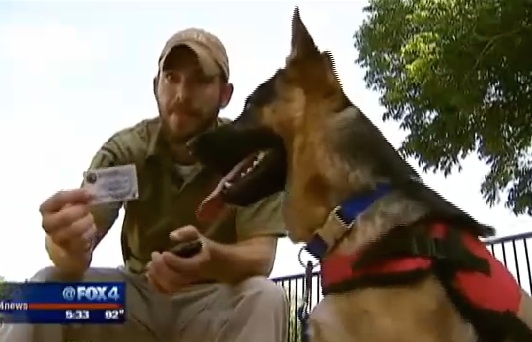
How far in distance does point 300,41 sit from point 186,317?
830 millimetres

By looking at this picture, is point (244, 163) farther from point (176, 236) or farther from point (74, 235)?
point (74, 235)

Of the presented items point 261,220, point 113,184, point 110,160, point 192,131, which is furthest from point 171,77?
point 261,220

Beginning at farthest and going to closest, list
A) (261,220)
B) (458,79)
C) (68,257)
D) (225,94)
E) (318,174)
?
(458,79) < (225,94) < (261,220) < (68,257) < (318,174)

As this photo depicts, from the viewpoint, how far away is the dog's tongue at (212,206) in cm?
176

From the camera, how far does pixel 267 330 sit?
1.79m

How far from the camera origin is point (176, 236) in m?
1.84

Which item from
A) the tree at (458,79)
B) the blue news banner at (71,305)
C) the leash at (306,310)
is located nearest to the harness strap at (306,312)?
the leash at (306,310)

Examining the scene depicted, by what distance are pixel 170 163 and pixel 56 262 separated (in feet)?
1.49

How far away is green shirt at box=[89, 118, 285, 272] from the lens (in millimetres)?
2014

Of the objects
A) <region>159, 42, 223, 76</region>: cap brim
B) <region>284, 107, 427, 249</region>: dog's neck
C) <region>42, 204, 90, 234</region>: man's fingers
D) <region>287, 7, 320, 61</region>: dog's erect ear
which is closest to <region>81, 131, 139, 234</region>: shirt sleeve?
<region>42, 204, 90, 234</region>: man's fingers

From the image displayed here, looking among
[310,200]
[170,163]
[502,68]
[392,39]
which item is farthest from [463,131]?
[310,200]

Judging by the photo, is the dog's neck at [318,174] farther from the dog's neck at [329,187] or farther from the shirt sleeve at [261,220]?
the shirt sleeve at [261,220]

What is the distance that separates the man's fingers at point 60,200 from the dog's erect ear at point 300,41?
0.68m

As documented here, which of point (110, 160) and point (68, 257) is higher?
point (110, 160)
